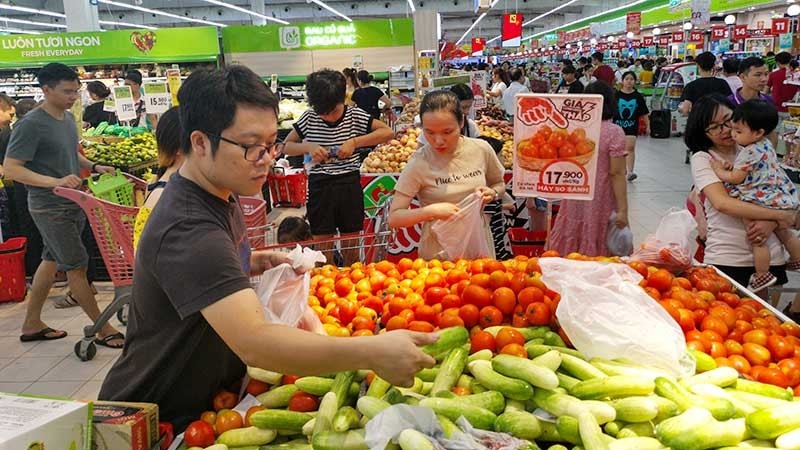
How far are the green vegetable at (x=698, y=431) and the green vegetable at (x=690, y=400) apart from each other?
4 centimetres

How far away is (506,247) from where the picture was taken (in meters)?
5.61

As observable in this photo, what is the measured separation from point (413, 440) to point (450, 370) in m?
0.49

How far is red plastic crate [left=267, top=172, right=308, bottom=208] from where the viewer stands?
9.48 metres

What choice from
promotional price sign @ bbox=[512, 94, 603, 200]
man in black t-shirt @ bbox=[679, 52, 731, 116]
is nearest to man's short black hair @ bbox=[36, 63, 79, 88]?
promotional price sign @ bbox=[512, 94, 603, 200]

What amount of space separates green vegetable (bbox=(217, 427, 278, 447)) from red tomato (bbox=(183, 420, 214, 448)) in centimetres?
5

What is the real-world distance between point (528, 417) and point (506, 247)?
393 cm

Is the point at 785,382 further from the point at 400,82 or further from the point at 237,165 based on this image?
the point at 400,82

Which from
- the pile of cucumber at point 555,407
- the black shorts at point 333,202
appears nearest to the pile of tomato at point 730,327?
the pile of cucumber at point 555,407

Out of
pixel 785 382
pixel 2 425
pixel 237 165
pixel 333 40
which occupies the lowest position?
pixel 785 382

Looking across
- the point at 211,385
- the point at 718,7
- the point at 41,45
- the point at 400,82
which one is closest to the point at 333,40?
the point at 400,82

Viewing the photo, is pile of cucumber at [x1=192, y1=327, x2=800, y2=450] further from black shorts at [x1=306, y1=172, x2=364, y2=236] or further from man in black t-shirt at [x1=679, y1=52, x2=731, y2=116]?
man in black t-shirt at [x1=679, y1=52, x2=731, y2=116]

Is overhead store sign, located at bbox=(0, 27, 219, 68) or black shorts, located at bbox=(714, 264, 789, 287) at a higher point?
overhead store sign, located at bbox=(0, 27, 219, 68)

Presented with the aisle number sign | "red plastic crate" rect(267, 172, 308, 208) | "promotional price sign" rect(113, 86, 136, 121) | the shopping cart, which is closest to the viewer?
the shopping cart

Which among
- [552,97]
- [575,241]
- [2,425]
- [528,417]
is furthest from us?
[575,241]
